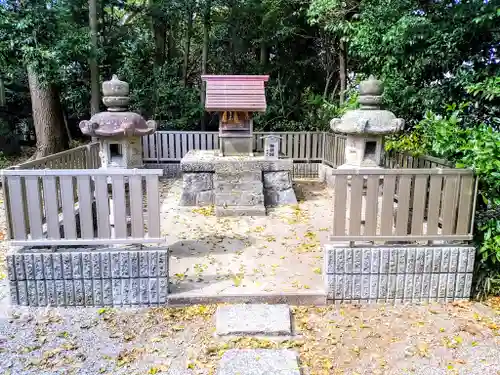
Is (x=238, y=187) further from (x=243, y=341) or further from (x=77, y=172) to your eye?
(x=243, y=341)

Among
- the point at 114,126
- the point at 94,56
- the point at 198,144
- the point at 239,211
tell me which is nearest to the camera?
the point at 114,126

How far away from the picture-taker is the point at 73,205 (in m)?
3.23

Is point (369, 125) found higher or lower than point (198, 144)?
higher

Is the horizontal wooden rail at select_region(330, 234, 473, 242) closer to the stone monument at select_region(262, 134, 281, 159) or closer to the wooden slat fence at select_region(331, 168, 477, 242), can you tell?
the wooden slat fence at select_region(331, 168, 477, 242)

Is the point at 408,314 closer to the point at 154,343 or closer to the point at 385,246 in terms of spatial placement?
the point at 385,246

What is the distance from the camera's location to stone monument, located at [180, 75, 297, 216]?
6656 mm

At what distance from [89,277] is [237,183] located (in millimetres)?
3778

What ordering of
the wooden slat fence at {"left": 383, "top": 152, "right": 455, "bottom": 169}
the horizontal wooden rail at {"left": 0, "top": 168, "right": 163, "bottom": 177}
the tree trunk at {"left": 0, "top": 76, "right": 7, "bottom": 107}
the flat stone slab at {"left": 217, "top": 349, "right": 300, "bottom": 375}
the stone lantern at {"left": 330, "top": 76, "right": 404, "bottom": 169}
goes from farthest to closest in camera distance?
the tree trunk at {"left": 0, "top": 76, "right": 7, "bottom": 107}, the stone lantern at {"left": 330, "top": 76, "right": 404, "bottom": 169}, the wooden slat fence at {"left": 383, "top": 152, "right": 455, "bottom": 169}, the horizontal wooden rail at {"left": 0, "top": 168, "right": 163, "bottom": 177}, the flat stone slab at {"left": 217, "top": 349, "right": 300, "bottom": 375}

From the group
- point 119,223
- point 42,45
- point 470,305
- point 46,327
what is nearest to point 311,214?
point 470,305

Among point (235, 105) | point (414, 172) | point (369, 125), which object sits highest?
point (235, 105)

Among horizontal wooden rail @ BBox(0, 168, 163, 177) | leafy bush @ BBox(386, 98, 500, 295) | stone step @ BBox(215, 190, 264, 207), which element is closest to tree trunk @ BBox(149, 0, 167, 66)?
stone step @ BBox(215, 190, 264, 207)

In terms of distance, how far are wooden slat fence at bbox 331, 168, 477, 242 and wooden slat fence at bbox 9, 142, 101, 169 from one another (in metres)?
2.73

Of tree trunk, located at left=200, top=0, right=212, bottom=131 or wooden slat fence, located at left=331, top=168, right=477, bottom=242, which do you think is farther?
→ tree trunk, located at left=200, top=0, right=212, bottom=131

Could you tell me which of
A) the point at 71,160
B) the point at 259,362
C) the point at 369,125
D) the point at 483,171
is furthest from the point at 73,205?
the point at 369,125
